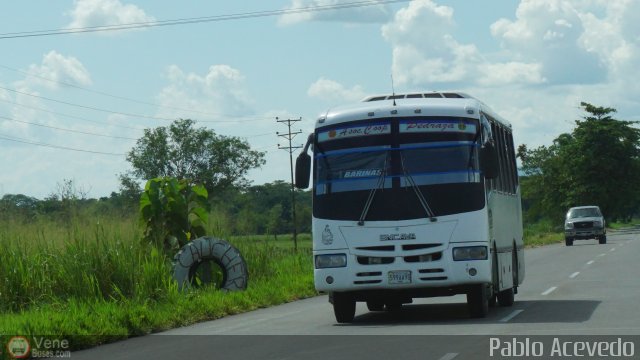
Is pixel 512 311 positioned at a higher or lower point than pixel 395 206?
lower

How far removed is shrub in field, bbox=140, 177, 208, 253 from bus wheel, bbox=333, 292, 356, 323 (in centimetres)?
674

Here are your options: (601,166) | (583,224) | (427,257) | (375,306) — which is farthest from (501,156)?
(601,166)

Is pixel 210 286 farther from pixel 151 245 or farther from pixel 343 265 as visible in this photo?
pixel 343 265

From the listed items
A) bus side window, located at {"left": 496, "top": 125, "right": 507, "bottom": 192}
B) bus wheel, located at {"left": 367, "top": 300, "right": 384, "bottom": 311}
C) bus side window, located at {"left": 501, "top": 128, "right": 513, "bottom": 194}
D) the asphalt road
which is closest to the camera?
the asphalt road

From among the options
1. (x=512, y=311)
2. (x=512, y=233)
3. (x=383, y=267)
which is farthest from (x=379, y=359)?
(x=512, y=233)

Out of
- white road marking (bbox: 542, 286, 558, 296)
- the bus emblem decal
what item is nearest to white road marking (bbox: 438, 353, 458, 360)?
the bus emblem decal

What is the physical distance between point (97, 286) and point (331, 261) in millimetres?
4417

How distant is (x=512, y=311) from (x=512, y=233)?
2.39 m

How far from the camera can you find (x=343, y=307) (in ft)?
54.7

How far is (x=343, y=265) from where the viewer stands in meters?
16.2

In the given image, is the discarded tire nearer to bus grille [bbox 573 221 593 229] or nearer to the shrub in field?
the shrub in field

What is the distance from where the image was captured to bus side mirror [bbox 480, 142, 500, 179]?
16.2 m

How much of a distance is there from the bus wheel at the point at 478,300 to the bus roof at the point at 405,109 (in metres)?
2.42

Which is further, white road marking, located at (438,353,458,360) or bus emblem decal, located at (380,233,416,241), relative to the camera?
bus emblem decal, located at (380,233,416,241)
